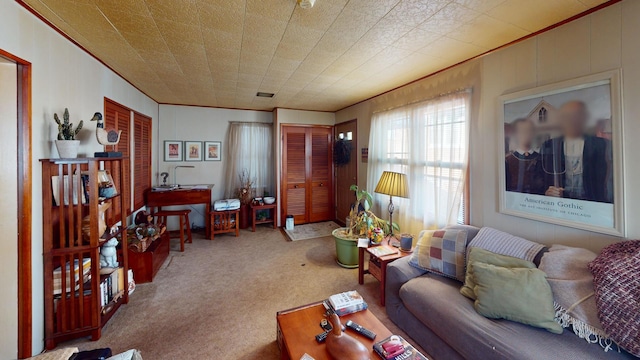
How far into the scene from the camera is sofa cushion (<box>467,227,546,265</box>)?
1.74 m

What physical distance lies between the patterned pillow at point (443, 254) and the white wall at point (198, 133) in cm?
401

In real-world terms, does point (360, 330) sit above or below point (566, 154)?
below

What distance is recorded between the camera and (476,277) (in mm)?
1668

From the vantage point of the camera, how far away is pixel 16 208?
61.9 inches

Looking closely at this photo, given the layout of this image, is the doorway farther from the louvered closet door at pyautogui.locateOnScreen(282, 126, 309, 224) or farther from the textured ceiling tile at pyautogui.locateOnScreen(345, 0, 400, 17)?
the louvered closet door at pyautogui.locateOnScreen(282, 126, 309, 224)

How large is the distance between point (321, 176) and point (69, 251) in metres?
3.84

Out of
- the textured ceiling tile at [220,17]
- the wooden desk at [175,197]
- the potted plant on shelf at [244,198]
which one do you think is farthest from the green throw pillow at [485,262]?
the potted plant on shelf at [244,198]

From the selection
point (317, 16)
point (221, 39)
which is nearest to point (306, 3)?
point (317, 16)

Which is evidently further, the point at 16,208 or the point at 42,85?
the point at 42,85

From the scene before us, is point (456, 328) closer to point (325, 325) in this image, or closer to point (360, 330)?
point (360, 330)

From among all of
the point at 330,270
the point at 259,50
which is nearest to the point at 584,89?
the point at 259,50

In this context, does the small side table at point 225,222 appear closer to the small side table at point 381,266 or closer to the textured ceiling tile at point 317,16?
the small side table at point 381,266

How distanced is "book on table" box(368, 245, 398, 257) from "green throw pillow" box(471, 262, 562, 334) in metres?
0.88

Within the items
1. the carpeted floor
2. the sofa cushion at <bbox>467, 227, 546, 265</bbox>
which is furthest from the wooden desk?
the sofa cushion at <bbox>467, 227, 546, 265</bbox>
